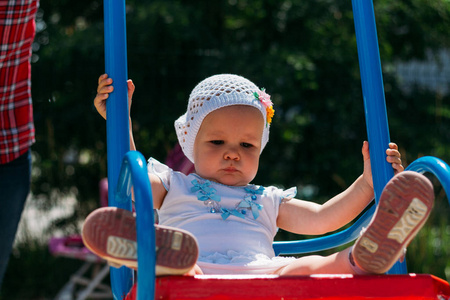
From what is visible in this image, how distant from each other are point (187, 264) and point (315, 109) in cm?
351

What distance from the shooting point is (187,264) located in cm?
152

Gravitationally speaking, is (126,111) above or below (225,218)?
above

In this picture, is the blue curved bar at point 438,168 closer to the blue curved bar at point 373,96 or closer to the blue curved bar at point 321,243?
the blue curved bar at point 373,96

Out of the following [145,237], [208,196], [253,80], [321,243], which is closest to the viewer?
[145,237]

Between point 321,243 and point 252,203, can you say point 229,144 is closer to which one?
point 252,203

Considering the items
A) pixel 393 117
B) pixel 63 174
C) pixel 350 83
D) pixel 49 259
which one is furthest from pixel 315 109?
pixel 49 259

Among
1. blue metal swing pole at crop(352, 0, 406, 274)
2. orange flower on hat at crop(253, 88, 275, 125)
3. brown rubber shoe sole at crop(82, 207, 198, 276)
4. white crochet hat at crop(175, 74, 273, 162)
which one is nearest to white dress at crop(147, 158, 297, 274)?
white crochet hat at crop(175, 74, 273, 162)

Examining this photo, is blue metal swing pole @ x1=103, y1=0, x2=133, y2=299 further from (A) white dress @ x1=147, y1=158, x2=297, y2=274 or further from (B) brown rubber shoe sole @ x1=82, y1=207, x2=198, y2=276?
(B) brown rubber shoe sole @ x1=82, y1=207, x2=198, y2=276

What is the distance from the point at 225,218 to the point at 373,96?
0.63 m

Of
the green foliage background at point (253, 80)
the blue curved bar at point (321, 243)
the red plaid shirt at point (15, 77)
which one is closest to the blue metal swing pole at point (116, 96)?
the red plaid shirt at point (15, 77)

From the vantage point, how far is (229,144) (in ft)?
7.34

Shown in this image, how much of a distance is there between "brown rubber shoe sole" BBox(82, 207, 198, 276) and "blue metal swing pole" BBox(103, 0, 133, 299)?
16.8 inches

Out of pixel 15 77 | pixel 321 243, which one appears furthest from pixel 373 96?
pixel 15 77

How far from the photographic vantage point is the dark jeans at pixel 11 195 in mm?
2389
